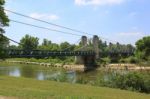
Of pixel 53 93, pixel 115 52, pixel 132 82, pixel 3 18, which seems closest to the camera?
pixel 53 93

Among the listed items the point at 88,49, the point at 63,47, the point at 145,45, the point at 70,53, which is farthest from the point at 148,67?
the point at 63,47

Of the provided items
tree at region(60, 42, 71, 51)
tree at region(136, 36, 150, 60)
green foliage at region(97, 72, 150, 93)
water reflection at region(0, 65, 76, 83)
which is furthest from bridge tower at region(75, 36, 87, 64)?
green foliage at region(97, 72, 150, 93)

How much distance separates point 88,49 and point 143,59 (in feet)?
83.1

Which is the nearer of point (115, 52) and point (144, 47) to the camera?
point (144, 47)

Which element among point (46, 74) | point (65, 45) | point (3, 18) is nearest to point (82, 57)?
point (65, 45)

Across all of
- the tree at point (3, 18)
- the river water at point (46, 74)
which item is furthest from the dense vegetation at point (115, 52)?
the tree at point (3, 18)

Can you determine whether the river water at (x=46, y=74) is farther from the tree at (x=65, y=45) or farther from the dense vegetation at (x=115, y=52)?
the tree at (x=65, y=45)

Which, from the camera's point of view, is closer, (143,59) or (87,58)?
(143,59)

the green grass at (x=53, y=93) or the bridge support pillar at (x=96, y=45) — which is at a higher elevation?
the bridge support pillar at (x=96, y=45)

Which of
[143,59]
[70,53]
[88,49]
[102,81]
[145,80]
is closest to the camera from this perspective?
[145,80]

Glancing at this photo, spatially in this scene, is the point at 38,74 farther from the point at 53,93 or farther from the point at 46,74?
the point at 53,93

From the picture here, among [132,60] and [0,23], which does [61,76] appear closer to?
[0,23]

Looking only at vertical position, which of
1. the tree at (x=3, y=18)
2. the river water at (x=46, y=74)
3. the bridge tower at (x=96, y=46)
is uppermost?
the bridge tower at (x=96, y=46)

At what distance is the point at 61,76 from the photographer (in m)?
38.7
